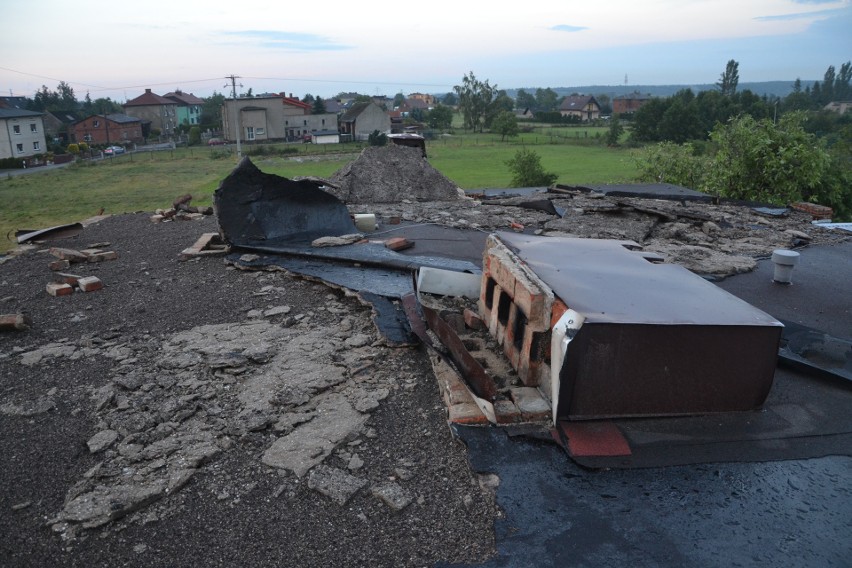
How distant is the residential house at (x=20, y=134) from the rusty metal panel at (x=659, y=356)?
50.8 m

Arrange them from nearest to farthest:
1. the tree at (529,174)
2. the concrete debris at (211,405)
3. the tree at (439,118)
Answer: the concrete debris at (211,405) → the tree at (529,174) → the tree at (439,118)

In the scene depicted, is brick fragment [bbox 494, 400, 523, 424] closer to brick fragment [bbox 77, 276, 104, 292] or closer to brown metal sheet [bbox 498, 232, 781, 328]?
brown metal sheet [bbox 498, 232, 781, 328]

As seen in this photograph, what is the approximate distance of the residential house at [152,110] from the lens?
224 ft

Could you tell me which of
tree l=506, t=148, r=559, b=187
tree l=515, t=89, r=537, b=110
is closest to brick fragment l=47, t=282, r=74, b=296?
tree l=506, t=148, r=559, b=187

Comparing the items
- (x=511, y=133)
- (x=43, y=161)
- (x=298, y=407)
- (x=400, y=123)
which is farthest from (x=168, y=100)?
(x=298, y=407)

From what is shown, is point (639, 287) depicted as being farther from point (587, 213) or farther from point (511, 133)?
point (511, 133)

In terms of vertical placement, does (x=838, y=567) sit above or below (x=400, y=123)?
below

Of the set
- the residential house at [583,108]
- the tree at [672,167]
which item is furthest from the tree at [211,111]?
the tree at [672,167]

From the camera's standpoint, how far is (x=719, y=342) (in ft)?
12.4

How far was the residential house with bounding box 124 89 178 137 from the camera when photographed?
6819cm

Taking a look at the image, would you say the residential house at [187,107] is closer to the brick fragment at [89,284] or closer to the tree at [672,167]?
the tree at [672,167]

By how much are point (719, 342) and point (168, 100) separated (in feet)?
264

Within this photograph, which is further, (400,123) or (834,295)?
(400,123)

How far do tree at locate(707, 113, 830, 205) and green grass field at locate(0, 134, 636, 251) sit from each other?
8651mm
